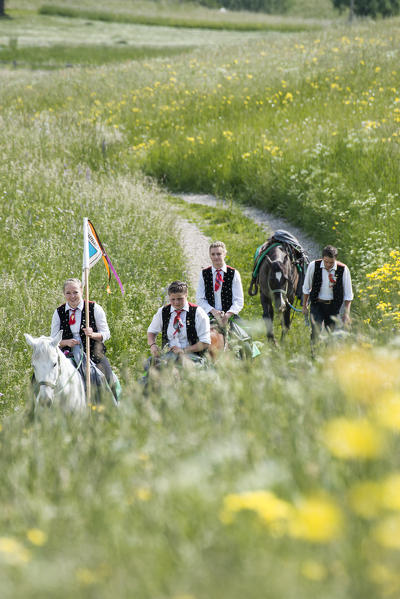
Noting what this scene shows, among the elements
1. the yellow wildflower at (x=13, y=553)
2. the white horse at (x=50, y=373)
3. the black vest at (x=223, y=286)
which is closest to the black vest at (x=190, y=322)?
the black vest at (x=223, y=286)

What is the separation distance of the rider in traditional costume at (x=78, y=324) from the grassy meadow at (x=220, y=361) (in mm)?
395

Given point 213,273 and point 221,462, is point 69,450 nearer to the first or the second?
point 221,462

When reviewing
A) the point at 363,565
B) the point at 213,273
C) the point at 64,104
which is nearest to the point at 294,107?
the point at 64,104

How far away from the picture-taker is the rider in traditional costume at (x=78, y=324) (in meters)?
7.88

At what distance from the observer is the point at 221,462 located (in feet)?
8.87

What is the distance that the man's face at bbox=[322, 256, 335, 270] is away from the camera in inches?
348

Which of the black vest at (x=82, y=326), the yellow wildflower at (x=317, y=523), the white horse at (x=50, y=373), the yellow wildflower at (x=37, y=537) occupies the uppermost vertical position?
the yellow wildflower at (x=317, y=523)

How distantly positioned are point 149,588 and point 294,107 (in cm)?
2146

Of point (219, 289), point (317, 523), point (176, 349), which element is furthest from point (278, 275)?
point (317, 523)

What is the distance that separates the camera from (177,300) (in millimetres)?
7707

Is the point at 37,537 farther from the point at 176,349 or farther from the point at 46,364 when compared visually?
the point at 176,349

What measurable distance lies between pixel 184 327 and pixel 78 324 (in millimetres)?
1369

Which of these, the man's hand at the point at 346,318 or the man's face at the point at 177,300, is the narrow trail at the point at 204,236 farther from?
the man's face at the point at 177,300

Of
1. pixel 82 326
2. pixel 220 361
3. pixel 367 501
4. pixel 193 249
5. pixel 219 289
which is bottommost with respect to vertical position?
pixel 193 249
